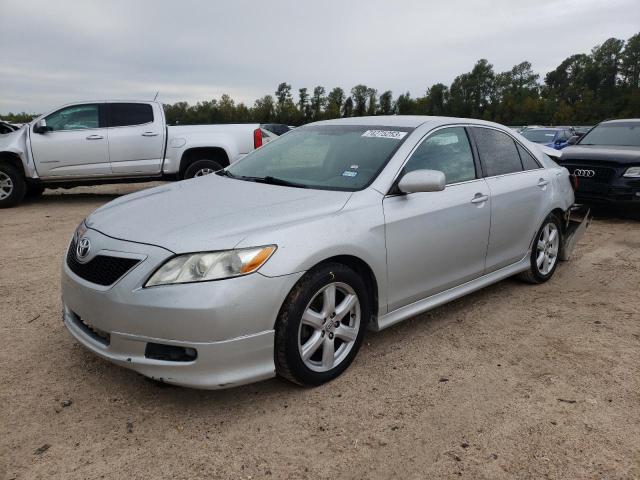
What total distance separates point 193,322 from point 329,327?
81cm

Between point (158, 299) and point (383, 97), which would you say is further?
point (383, 97)

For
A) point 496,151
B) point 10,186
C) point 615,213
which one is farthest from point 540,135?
point 10,186

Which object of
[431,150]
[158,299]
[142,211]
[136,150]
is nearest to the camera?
[158,299]

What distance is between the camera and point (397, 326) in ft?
12.9

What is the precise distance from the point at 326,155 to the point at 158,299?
1731 millimetres

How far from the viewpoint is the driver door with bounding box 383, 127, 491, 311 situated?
3332mm

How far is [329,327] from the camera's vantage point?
118 inches

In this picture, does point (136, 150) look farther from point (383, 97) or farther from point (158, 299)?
point (383, 97)

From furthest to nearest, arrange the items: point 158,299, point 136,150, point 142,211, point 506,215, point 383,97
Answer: point 383,97
point 136,150
point 506,215
point 142,211
point 158,299

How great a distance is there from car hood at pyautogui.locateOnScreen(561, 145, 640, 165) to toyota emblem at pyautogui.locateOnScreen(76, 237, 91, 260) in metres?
7.64

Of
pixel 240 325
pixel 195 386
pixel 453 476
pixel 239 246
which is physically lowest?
pixel 453 476

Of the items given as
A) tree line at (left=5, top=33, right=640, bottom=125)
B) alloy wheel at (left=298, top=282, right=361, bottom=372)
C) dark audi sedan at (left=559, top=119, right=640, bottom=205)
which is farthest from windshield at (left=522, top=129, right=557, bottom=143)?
tree line at (left=5, top=33, right=640, bottom=125)

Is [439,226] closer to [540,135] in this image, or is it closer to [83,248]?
[83,248]

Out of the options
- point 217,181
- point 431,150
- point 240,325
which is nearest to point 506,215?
point 431,150
